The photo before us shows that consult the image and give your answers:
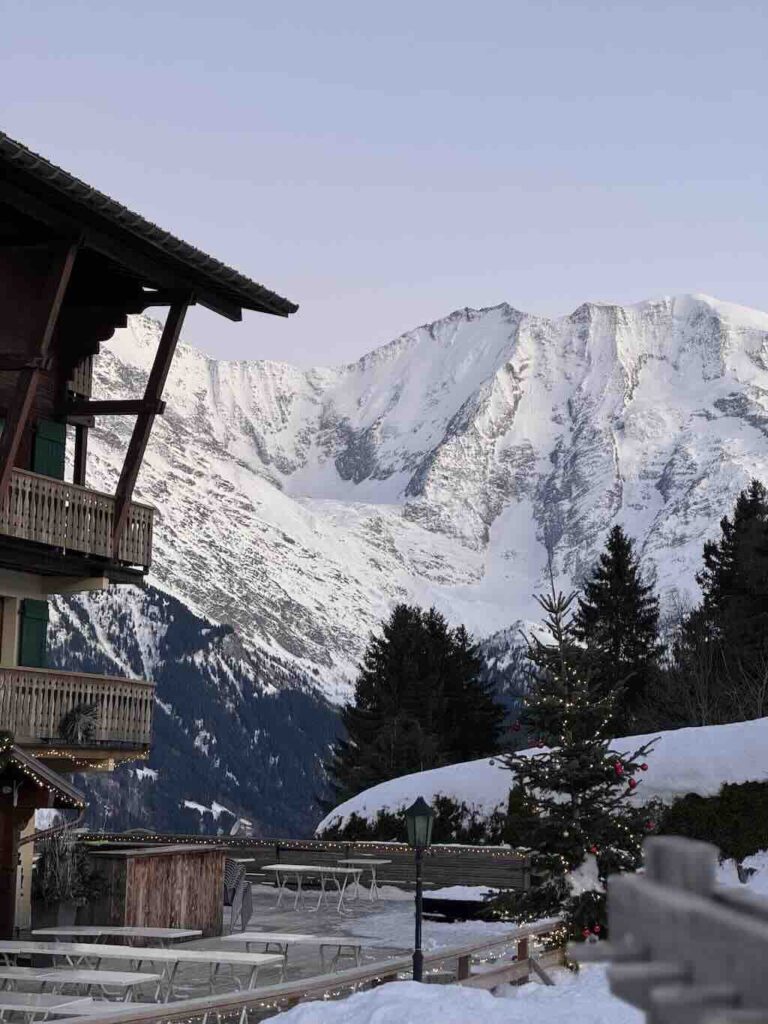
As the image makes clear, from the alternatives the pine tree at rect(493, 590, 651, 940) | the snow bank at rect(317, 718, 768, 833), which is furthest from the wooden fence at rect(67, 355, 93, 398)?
the pine tree at rect(493, 590, 651, 940)

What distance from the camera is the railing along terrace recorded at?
70.0 inches

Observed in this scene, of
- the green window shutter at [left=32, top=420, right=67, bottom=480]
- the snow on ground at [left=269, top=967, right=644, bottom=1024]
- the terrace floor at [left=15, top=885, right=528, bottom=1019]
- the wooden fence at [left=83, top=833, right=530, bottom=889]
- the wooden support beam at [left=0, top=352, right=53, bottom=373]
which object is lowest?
the terrace floor at [left=15, top=885, right=528, bottom=1019]

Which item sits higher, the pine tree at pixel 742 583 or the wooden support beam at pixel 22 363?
the pine tree at pixel 742 583

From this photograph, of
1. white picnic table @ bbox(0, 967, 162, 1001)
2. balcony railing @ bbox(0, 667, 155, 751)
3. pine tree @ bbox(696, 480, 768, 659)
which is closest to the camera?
white picnic table @ bbox(0, 967, 162, 1001)

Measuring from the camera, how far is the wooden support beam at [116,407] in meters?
28.5

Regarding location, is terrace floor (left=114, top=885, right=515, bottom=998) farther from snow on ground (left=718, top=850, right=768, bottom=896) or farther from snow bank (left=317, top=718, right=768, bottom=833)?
snow on ground (left=718, top=850, right=768, bottom=896)

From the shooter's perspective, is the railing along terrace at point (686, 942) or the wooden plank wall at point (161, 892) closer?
the railing along terrace at point (686, 942)

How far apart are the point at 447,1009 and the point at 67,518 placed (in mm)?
14217

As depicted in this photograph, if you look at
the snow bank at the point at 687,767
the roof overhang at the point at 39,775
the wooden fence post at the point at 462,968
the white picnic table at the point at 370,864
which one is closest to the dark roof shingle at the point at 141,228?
the roof overhang at the point at 39,775

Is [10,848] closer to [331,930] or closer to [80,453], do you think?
[331,930]

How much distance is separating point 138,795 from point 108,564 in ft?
577

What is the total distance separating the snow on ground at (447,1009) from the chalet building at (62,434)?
9.64m

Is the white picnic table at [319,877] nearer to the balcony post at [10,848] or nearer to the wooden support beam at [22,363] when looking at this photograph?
the balcony post at [10,848]

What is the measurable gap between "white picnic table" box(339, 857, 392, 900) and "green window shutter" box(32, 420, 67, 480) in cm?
1053
